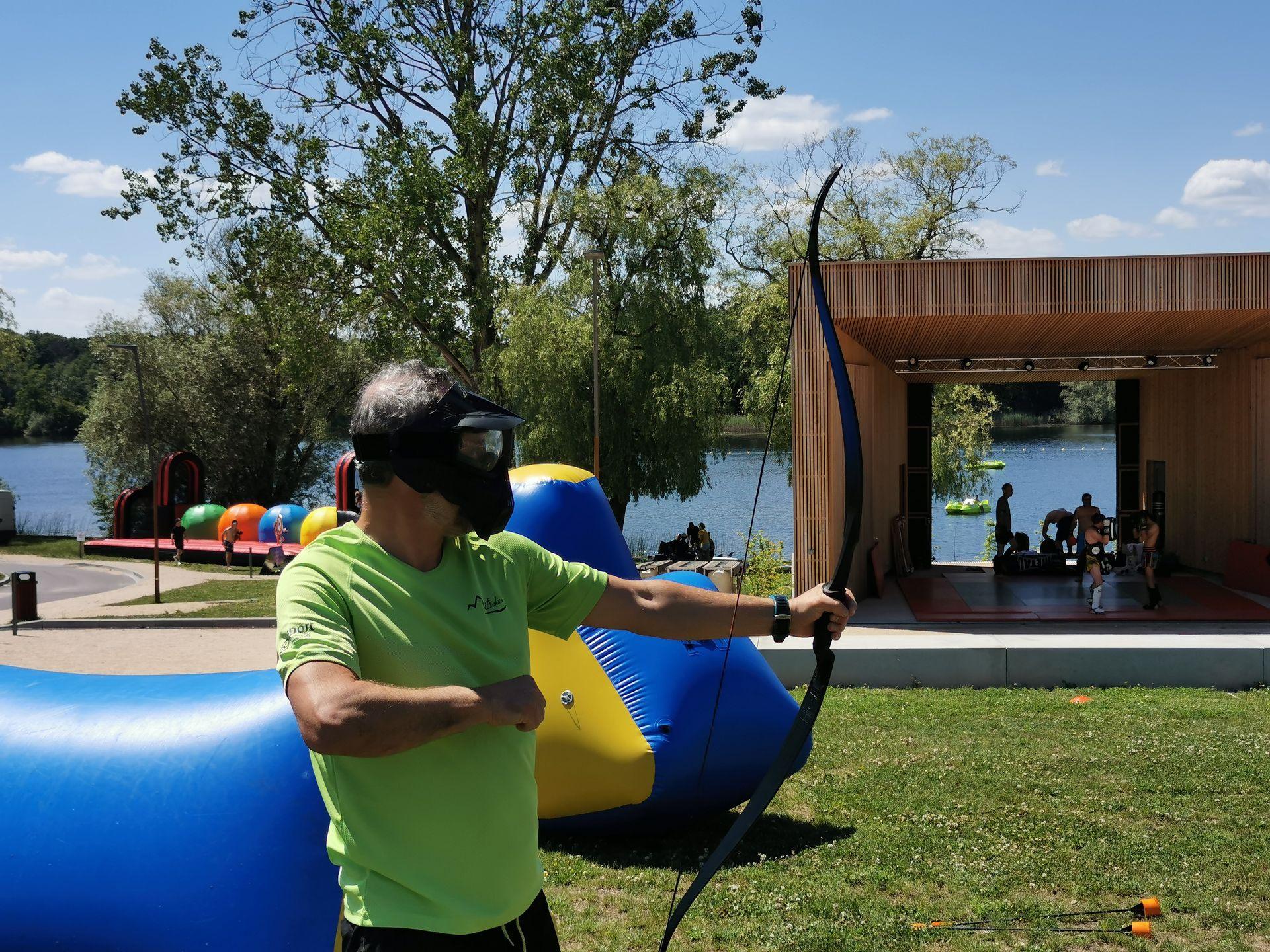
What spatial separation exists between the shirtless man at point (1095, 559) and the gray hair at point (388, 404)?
15.4 metres

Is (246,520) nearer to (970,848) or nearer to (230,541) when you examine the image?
(230,541)

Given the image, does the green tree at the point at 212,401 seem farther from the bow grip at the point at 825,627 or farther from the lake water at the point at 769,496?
the bow grip at the point at 825,627

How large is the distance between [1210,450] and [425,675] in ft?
68.8

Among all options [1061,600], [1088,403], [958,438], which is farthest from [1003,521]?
[1088,403]

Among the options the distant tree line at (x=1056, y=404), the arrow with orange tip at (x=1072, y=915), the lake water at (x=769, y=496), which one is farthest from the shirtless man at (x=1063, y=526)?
the distant tree line at (x=1056, y=404)

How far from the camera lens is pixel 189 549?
34969 mm

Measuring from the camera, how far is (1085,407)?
10006cm

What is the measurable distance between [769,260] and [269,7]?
57.6ft

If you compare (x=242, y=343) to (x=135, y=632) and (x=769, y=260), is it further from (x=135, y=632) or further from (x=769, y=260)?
(x=135, y=632)

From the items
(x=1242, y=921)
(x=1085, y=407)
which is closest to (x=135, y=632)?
(x=1242, y=921)

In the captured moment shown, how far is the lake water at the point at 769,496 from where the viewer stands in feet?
135

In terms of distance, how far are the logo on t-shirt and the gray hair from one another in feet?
0.98

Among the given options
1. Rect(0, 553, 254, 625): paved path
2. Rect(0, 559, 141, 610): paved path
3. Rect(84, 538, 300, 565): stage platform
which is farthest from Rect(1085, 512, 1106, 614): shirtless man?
Rect(84, 538, 300, 565): stage platform

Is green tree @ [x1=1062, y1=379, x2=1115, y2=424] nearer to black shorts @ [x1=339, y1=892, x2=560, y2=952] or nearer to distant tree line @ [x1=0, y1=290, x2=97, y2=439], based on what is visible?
distant tree line @ [x1=0, y1=290, x2=97, y2=439]
